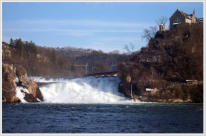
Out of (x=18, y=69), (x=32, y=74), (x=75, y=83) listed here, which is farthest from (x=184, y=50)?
(x=32, y=74)

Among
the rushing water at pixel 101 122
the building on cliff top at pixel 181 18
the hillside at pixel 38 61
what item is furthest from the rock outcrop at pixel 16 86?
the building on cliff top at pixel 181 18

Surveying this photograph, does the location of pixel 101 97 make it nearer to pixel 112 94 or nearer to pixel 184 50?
pixel 112 94

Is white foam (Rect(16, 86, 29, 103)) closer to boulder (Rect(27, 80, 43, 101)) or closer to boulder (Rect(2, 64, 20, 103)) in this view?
boulder (Rect(2, 64, 20, 103))

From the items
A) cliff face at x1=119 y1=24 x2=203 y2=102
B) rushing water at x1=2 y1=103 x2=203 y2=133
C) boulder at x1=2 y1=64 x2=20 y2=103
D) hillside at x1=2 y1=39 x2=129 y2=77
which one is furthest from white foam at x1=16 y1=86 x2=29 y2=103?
hillside at x1=2 y1=39 x2=129 y2=77

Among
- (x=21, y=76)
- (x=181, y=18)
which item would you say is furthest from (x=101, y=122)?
(x=181, y=18)

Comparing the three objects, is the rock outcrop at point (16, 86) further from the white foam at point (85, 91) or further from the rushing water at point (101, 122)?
the rushing water at point (101, 122)
